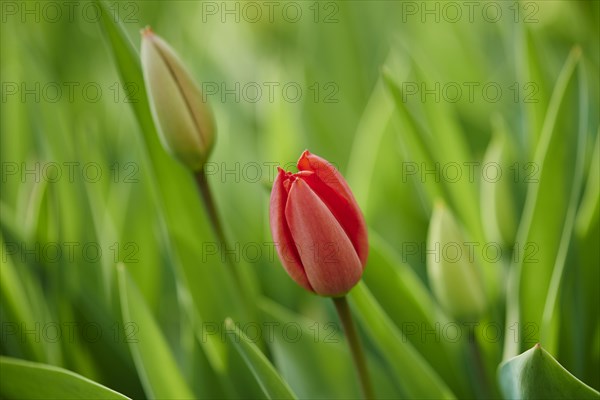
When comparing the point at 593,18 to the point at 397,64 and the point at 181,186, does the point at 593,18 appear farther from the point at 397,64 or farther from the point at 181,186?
the point at 181,186

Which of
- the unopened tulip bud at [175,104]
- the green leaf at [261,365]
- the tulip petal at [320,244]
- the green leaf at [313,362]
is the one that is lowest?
the green leaf at [313,362]

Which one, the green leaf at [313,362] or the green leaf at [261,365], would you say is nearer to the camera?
the green leaf at [261,365]

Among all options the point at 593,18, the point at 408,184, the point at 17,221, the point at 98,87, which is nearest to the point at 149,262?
the point at 17,221

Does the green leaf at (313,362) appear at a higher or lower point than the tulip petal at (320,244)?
lower

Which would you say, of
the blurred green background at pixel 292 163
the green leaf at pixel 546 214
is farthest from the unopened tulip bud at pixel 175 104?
the green leaf at pixel 546 214

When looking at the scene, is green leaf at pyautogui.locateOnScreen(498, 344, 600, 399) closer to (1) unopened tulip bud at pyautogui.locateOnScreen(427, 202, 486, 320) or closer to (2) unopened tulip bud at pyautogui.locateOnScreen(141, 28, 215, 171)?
(1) unopened tulip bud at pyautogui.locateOnScreen(427, 202, 486, 320)

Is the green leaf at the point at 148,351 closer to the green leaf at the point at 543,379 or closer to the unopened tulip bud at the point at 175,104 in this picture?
the unopened tulip bud at the point at 175,104

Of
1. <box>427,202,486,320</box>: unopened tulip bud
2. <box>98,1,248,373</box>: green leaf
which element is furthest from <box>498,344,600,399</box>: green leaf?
<box>98,1,248,373</box>: green leaf
